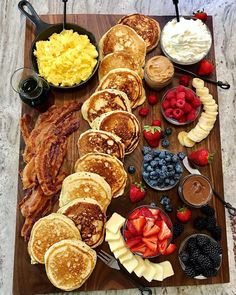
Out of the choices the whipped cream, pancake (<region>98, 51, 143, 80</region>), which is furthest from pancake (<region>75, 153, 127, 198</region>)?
the whipped cream

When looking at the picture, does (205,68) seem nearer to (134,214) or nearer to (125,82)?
(125,82)

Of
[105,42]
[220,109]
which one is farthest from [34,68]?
[220,109]

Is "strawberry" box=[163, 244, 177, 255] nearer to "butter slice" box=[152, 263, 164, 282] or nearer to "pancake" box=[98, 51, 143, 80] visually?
"butter slice" box=[152, 263, 164, 282]

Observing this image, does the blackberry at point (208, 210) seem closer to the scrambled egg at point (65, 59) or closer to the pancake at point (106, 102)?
the pancake at point (106, 102)

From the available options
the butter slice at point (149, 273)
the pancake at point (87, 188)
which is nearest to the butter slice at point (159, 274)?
the butter slice at point (149, 273)

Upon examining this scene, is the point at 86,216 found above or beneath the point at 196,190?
beneath

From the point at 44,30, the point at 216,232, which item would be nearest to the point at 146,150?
the point at 216,232

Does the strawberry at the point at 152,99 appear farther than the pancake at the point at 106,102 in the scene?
Yes
